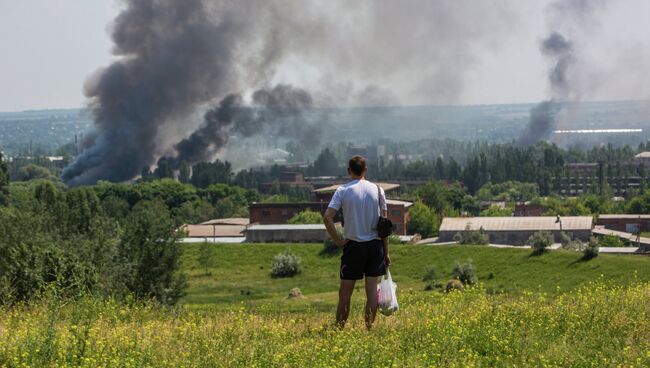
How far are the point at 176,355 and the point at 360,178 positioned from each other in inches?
131

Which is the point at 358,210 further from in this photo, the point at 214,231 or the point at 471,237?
the point at 214,231

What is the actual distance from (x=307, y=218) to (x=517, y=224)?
1763cm

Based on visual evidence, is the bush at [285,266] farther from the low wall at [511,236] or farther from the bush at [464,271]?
the low wall at [511,236]

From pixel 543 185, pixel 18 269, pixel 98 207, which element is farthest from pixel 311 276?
pixel 543 185

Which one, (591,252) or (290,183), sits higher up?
(591,252)

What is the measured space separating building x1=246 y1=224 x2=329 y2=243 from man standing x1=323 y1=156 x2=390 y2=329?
70933mm

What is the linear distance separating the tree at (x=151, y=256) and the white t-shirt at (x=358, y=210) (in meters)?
34.3

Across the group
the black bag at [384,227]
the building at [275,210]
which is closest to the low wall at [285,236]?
the building at [275,210]

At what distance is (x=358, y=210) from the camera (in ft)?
42.2

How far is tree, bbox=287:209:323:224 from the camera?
98.4 m

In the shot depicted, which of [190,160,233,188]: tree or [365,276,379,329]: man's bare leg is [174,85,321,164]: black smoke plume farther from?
[365,276,379,329]: man's bare leg

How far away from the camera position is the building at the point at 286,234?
85.4 meters

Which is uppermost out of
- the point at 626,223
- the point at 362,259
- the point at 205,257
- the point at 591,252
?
the point at 362,259

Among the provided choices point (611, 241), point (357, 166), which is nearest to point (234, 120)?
point (611, 241)
